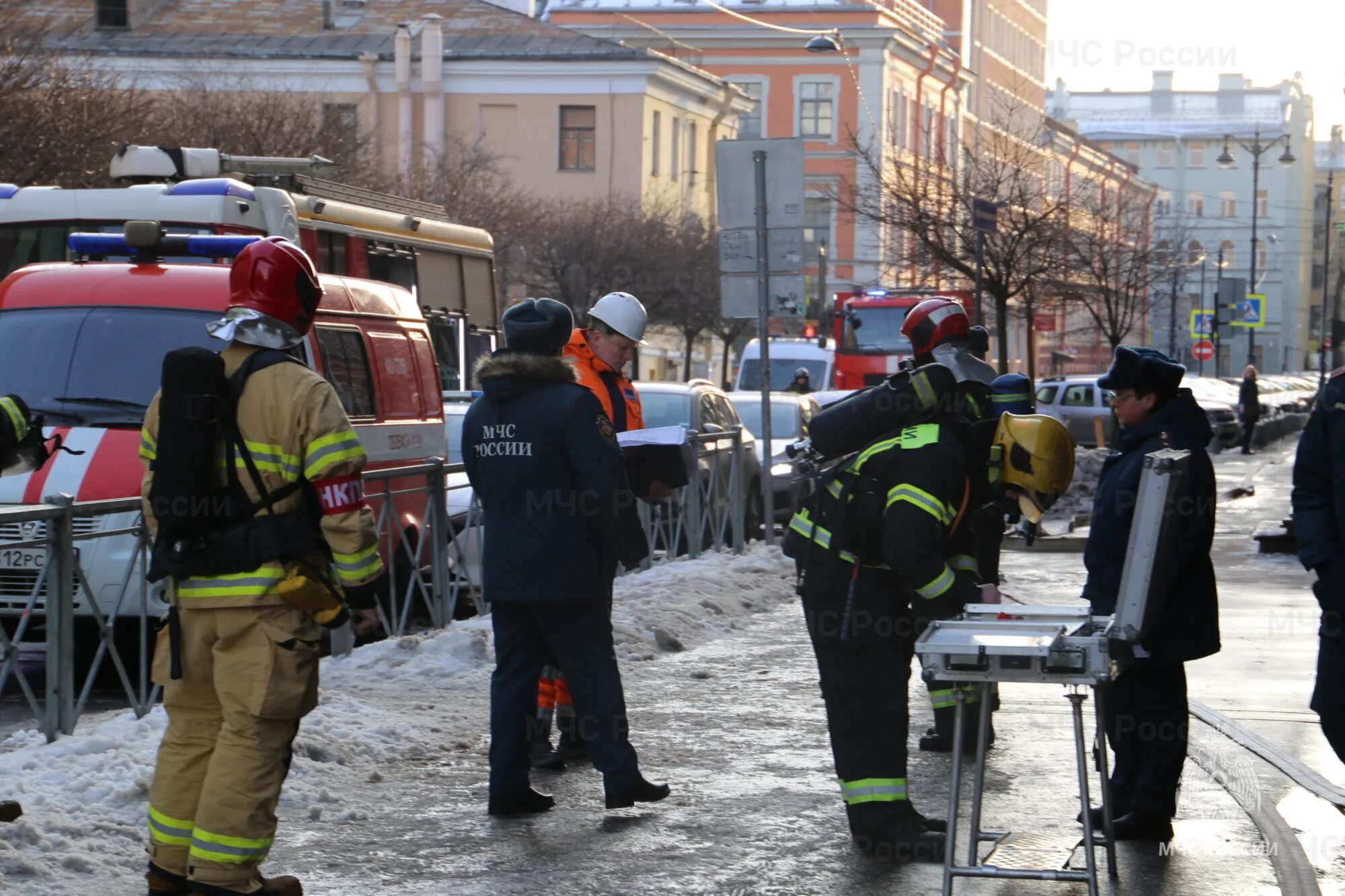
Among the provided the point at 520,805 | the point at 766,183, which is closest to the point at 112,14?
the point at 766,183

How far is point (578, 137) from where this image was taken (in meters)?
52.6

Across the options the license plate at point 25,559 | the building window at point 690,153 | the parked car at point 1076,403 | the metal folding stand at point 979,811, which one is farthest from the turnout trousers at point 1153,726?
the building window at point 690,153

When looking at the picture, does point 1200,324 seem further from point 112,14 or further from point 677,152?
point 112,14

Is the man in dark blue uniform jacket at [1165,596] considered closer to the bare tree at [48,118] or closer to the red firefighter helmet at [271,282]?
the red firefighter helmet at [271,282]

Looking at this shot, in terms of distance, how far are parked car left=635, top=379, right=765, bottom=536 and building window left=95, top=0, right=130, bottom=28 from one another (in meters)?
36.9

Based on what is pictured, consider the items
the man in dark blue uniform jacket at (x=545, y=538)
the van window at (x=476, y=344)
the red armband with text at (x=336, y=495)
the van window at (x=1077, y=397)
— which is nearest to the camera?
the red armband with text at (x=336, y=495)

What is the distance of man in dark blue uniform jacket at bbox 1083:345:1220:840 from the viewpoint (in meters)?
6.57

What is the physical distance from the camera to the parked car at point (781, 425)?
18.9 m

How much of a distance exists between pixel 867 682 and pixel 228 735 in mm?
2133

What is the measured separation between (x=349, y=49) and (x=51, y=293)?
40175 mm

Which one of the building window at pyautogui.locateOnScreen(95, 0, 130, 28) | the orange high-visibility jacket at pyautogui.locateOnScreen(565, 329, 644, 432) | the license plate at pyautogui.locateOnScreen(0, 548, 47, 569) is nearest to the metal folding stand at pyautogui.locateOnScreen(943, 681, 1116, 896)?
the orange high-visibility jacket at pyautogui.locateOnScreen(565, 329, 644, 432)

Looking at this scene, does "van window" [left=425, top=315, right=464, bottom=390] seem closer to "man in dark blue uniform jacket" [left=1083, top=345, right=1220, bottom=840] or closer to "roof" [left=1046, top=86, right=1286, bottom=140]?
"man in dark blue uniform jacket" [left=1083, top=345, right=1220, bottom=840]

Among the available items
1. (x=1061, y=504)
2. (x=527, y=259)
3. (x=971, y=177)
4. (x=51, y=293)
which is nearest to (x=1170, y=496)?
(x=51, y=293)

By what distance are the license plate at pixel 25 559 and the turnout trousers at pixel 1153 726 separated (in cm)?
404
